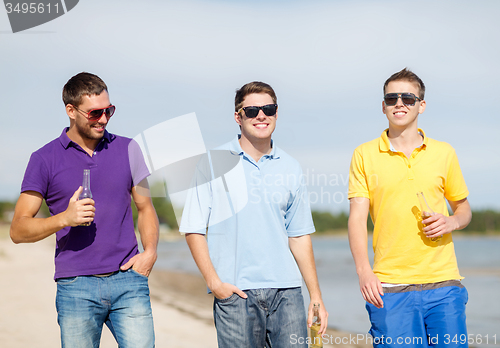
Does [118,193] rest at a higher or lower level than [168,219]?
higher

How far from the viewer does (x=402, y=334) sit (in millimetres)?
3475

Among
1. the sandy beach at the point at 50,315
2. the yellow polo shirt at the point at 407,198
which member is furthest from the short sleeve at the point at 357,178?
the sandy beach at the point at 50,315

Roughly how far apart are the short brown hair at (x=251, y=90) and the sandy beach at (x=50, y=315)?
526cm

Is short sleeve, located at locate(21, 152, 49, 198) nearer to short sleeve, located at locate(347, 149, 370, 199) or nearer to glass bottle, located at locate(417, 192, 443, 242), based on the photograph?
short sleeve, located at locate(347, 149, 370, 199)

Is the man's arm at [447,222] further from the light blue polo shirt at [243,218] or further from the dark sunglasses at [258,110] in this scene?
the dark sunglasses at [258,110]

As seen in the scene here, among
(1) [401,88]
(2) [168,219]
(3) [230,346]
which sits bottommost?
(2) [168,219]

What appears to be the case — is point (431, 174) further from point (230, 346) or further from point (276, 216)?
point (230, 346)

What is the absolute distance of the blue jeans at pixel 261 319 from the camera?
3.46m

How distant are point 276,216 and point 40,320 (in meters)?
7.43

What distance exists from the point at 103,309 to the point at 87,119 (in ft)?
4.57

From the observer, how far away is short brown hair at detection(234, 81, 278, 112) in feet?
12.6

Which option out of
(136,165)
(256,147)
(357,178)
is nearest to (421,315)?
(357,178)

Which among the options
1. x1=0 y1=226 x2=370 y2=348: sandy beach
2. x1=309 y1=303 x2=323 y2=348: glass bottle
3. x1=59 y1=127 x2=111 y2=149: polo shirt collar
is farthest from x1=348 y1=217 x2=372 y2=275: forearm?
x1=0 y1=226 x2=370 y2=348: sandy beach

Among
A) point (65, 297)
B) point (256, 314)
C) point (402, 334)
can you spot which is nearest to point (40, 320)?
point (65, 297)
